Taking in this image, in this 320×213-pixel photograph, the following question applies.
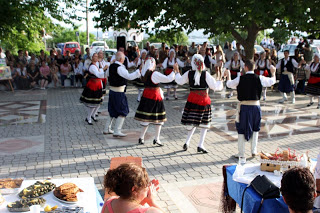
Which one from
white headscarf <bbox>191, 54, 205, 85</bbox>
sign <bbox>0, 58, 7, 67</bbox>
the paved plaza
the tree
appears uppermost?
the tree

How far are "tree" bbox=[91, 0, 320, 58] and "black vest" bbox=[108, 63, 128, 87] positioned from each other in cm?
443

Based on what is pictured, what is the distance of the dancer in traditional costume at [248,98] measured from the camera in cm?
588

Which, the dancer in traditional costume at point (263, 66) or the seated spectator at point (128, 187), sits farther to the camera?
the dancer in traditional costume at point (263, 66)

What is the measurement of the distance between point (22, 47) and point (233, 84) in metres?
13.6

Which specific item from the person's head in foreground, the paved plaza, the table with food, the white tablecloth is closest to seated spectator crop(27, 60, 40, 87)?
the paved plaza

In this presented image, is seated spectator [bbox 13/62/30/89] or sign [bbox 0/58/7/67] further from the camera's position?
seated spectator [bbox 13/62/30/89]

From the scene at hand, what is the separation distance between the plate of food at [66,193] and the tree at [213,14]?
8.20 meters

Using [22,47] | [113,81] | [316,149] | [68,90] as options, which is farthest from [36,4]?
[316,149]

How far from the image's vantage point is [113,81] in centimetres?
742

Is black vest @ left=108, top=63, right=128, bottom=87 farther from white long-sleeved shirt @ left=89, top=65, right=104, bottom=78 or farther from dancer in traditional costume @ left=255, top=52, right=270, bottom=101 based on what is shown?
dancer in traditional costume @ left=255, top=52, right=270, bottom=101

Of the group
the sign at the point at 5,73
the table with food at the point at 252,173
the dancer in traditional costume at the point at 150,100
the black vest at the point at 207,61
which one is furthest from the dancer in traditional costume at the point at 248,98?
the sign at the point at 5,73

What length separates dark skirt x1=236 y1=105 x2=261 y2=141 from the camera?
6.00 metres

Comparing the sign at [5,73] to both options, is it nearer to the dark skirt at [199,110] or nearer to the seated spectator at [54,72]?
the seated spectator at [54,72]

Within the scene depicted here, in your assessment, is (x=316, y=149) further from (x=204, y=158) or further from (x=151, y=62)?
(x=151, y=62)
